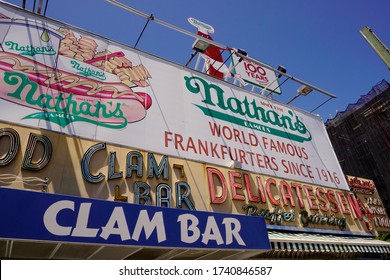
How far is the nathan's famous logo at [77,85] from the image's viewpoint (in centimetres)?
704

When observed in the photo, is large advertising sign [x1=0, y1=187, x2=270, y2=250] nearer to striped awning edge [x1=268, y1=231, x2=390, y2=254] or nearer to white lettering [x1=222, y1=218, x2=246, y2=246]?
white lettering [x1=222, y1=218, x2=246, y2=246]

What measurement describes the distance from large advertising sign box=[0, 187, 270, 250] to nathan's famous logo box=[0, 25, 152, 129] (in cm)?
307

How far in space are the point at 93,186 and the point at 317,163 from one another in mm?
9739

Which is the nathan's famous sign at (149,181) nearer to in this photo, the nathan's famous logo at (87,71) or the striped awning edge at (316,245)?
the striped awning edge at (316,245)

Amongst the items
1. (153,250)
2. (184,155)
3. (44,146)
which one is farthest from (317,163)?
(44,146)

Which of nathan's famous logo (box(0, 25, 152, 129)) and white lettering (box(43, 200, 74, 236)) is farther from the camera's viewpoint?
nathan's famous logo (box(0, 25, 152, 129))

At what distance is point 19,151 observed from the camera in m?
6.17

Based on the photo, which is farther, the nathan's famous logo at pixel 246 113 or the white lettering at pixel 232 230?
the nathan's famous logo at pixel 246 113

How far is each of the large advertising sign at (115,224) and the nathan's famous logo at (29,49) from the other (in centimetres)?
485

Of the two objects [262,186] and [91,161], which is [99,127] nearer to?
[91,161]

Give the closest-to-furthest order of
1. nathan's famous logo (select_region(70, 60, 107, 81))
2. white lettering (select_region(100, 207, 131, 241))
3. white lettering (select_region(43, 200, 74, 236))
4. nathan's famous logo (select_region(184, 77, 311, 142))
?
white lettering (select_region(43, 200, 74, 236)) < white lettering (select_region(100, 207, 131, 241)) < nathan's famous logo (select_region(70, 60, 107, 81)) < nathan's famous logo (select_region(184, 77, 311, 142))

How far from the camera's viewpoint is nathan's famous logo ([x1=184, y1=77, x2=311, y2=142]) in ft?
35.5

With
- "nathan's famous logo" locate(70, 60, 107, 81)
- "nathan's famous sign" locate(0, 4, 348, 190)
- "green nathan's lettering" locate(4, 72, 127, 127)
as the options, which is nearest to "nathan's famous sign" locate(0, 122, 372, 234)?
"nathan's famous sign" locate(0, 4, 348, 190)

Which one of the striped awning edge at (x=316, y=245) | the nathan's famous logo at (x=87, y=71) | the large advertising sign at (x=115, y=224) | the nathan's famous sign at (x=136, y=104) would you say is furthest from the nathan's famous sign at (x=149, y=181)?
the nathan's famous logo at (x=87, y=71)
